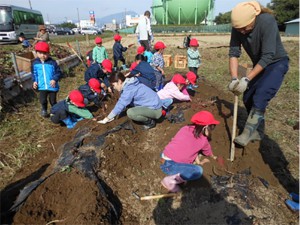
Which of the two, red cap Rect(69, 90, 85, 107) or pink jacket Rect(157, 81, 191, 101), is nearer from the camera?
red cap Rect(69, 90, 85, 107)

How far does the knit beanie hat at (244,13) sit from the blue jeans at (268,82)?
74 centimetres

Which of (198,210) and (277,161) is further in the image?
(277,161)

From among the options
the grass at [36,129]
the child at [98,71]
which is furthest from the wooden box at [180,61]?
the child at [98,71]

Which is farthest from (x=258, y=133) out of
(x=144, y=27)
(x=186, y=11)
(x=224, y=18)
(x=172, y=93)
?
(x=224, y=18)

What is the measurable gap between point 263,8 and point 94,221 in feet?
10.2

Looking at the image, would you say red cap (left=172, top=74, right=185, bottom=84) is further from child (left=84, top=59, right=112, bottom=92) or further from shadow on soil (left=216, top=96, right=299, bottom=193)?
child (left=84, top=59, right=112, bottom=92)

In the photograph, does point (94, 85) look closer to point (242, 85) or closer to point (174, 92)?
point (174, 92)

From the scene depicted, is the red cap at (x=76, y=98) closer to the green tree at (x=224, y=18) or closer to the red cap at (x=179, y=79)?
the red cap at (x=179, y=79)

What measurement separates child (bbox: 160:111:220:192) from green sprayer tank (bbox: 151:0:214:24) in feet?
144

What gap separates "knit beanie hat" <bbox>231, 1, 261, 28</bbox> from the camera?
3068 mm

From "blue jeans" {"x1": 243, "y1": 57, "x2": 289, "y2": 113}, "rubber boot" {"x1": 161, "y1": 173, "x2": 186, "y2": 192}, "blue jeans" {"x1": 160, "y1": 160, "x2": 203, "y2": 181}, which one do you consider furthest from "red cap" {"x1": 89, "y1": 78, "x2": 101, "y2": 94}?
"blue jeans" {"x1": 243, "y1": 57, "x2": 289, "y2": 113}

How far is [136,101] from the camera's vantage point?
4.71 meters

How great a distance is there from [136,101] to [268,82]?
7.26ft

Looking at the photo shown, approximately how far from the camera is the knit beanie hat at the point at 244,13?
307 cm
